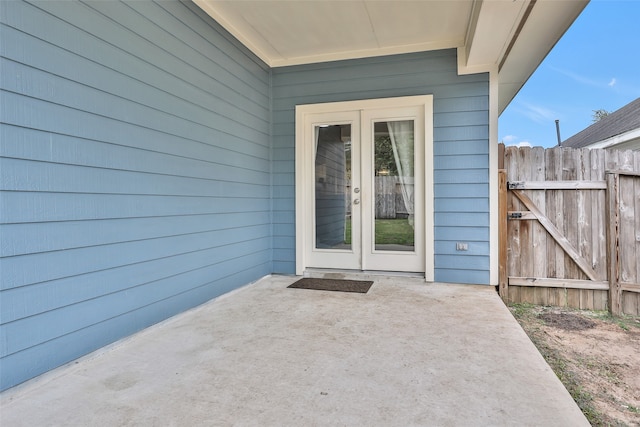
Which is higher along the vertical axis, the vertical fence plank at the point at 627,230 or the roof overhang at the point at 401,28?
the roof overhang at the point at 401,28

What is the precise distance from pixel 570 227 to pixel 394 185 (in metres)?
1.83

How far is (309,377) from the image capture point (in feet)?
5.58

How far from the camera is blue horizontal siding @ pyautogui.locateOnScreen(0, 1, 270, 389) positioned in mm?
1576

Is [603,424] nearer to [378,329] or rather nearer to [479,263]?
[378,329]

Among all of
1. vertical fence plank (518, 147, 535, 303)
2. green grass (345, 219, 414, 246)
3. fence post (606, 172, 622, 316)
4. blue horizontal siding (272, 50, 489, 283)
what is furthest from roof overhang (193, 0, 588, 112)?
green grass (345, 219, 414, 246)

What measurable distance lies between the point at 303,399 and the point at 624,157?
3.82 m

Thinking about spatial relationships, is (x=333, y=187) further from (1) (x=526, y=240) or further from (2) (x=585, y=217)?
(2) (x=585, y=217)

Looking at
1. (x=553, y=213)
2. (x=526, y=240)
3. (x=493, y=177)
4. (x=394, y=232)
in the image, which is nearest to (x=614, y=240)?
(x=553, y=213)

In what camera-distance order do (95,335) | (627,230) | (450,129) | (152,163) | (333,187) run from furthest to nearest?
1. (333,187)
2. (450,129)
3. (627,230)
4. (152,163)
5. (95,335)

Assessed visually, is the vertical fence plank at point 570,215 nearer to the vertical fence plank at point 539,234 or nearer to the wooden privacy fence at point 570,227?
the wooden privacy fence at point 570,227

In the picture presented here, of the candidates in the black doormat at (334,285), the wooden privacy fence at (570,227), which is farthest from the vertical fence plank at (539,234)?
the black doormat at (334,285)

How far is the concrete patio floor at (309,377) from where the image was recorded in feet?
4.54

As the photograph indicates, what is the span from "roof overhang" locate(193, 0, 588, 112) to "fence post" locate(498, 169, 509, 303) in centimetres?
→ 121

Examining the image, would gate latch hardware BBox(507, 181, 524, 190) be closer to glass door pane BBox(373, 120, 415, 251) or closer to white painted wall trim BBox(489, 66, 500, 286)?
white painted wall trim BBox(489, 66, 500, 286)
